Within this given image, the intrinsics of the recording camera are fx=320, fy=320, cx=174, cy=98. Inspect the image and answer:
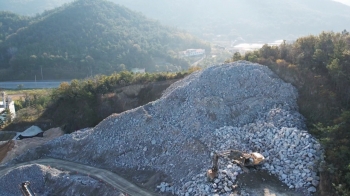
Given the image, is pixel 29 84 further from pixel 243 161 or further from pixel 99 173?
pixel 243 161

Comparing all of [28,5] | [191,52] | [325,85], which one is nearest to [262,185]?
[325,85]

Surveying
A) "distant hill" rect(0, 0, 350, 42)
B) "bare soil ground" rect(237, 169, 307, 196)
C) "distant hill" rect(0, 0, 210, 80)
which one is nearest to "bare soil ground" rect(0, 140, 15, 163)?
"bare soil ground" rect(237, 169, 307, 196)

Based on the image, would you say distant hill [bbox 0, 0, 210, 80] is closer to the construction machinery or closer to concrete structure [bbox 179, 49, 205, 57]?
concrete structure [bbox 179, 49, 205, 57]

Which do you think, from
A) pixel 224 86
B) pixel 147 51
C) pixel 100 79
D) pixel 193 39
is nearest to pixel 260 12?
pixel 193 39

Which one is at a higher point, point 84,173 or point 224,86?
point 224,86

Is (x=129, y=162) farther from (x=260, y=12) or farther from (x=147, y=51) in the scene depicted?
(x=260, y=12)

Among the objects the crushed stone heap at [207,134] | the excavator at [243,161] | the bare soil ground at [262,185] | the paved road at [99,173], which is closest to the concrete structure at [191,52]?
the crushed stone heap at [207,134]
